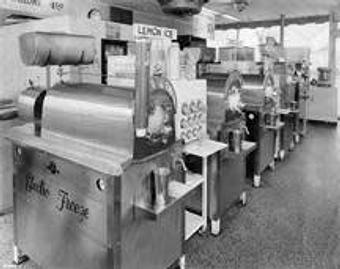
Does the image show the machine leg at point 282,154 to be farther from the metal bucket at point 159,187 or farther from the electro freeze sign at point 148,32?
the metal bucket at point 159,187

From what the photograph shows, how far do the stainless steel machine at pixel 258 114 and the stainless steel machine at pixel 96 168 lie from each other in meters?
2.18

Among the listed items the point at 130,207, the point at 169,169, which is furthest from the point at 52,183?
the point at 169,169

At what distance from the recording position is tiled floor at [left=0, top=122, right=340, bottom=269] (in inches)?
105

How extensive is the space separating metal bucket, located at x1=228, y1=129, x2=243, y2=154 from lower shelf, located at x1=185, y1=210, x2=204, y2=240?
0.75 m

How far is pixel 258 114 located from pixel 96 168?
298 centimetres

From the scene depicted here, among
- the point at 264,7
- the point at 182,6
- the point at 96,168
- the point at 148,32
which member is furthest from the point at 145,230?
the point at 264,7

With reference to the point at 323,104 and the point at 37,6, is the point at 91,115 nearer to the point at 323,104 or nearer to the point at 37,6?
the point at 37,6

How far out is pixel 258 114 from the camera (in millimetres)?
4215

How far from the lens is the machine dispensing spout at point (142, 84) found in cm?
151

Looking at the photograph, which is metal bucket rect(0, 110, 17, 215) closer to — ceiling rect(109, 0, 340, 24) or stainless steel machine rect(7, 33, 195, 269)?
stainless steel machine rect(7, 33, 195, 269)

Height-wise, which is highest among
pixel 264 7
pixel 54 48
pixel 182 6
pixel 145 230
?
pixel 264 7

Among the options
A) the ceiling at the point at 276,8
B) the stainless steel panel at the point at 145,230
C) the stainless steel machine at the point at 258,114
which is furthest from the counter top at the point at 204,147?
the ceiling at the point at 276,8

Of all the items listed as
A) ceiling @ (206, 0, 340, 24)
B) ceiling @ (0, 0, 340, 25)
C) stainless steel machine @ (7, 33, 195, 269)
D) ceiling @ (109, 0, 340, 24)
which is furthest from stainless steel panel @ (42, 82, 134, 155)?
ceiling @ (206, 0, 340, 24)

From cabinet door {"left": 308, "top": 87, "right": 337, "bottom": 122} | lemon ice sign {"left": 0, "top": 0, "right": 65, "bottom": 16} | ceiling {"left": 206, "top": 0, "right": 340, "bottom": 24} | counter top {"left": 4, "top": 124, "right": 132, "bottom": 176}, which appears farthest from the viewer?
cabinet door {"left": 308, "top": 87, "right": 337, "bottom": 122}
